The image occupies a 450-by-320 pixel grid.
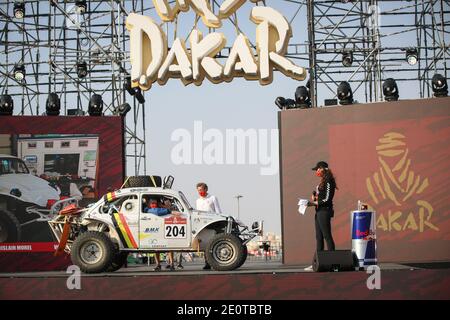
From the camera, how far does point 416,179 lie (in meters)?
16.6

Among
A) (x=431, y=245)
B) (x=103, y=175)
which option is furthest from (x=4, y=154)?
(x=431, y=245)

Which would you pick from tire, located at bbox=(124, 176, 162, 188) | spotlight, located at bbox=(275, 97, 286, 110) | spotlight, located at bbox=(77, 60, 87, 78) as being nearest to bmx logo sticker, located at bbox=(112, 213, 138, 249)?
tire, located at bbox=(124, 176, 162, 188)

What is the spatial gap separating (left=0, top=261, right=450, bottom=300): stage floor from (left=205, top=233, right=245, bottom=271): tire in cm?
172

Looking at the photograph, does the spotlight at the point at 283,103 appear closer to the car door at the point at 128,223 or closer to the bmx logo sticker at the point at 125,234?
the car door at the point at 128,223

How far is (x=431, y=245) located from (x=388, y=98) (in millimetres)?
3249

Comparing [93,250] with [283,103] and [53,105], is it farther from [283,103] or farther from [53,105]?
[283,103]

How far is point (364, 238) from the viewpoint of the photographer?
1173 centimetres

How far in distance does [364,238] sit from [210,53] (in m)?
5.92

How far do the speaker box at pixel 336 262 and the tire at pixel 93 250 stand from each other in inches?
146

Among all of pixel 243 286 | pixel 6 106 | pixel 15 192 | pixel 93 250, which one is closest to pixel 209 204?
pixel 93 250

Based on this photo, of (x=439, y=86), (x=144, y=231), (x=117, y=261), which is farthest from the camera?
(x=439, y=86)

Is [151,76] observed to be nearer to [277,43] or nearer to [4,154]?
[277,43]

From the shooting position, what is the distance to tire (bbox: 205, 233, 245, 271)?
42.8ft

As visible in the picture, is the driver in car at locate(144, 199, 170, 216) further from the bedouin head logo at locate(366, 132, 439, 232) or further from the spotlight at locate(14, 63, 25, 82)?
the spotlight at locate(14, 63, 25, 82)
